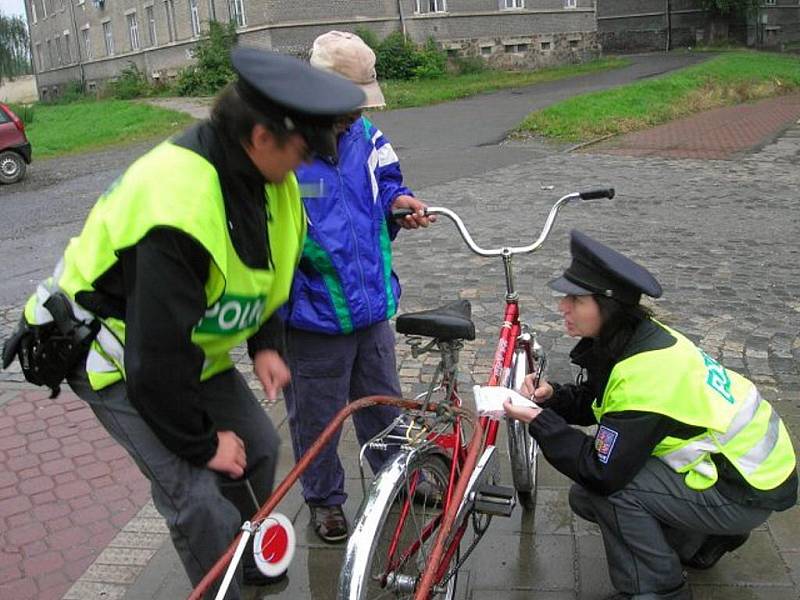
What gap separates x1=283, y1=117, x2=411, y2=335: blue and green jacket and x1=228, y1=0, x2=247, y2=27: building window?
2906 cm

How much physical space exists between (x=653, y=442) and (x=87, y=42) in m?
45.6

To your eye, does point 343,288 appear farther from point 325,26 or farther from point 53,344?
point 325,26

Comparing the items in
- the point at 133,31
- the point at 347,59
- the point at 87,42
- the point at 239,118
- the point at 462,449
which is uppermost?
the point at 133,31

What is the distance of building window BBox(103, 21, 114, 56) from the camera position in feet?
133

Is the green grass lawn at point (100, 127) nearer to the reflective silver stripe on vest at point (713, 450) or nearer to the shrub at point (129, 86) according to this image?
the shrub at point (129, 86)

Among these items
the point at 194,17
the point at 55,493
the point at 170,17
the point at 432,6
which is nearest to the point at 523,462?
the point at 55,493

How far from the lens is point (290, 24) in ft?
94.4

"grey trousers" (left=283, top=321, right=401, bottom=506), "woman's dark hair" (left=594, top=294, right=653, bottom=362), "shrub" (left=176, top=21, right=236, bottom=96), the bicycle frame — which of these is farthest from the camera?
"shrub" (left=176, top=21, right=236, bottom=96)

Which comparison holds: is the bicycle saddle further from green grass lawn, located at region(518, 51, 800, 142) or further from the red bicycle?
green grass lawn, located at region(518, 51, 800, 142)

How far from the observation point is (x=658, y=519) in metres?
2.75

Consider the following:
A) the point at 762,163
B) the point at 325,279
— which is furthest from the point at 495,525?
the point at 762,163

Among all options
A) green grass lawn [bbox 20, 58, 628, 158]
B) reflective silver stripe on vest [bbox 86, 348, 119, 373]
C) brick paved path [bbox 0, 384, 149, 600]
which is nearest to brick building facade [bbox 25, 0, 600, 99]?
green grass lawn [bbox 20, 58, 628, 158]

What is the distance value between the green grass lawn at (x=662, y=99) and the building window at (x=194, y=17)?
1832cm

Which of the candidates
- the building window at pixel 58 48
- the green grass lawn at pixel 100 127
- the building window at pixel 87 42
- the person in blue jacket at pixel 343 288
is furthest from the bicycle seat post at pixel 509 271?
the building window at pixel 58 48
